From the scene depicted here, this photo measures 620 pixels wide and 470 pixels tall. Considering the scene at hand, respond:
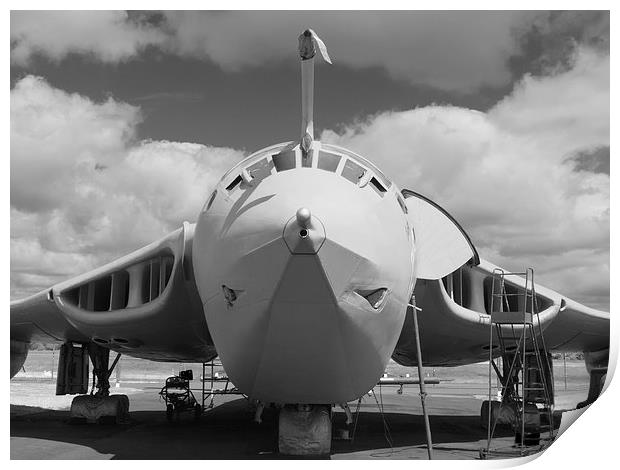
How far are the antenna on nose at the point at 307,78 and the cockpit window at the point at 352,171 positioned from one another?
1.66 feet

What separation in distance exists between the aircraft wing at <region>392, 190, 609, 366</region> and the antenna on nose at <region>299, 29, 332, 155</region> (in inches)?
95.9

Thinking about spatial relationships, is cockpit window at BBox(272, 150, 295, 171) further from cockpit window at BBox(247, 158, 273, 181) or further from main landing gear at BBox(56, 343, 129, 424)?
main landing gear at BBox(56, 343, 129, 424)

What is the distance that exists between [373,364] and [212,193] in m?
2.88

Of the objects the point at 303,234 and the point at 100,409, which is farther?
the point at 100,409

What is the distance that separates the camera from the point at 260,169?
25.5 feet

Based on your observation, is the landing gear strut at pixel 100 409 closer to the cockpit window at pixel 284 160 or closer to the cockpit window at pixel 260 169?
the cockpit window at pixel 260 169

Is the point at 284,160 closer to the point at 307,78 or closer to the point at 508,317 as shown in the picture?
the point at 307,78

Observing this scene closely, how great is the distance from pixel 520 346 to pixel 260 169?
750cm

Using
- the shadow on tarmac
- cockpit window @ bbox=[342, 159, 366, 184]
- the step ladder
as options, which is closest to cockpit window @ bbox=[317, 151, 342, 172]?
cockpit window @ bbox=[342, 159, 366, 184]

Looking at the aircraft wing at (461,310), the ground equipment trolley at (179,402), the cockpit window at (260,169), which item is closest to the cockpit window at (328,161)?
the cockpit window at (260,169)

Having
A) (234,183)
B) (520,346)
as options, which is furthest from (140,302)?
(520,346)

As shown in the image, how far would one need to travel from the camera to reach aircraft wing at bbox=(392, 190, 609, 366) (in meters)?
9.99

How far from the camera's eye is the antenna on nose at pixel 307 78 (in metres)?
7.13

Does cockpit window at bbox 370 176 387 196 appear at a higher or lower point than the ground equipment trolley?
higher
